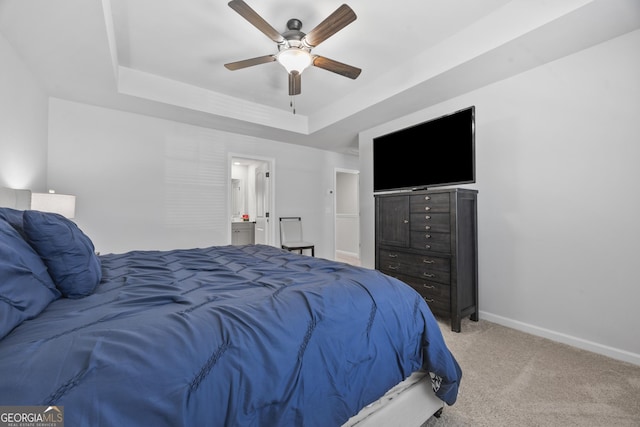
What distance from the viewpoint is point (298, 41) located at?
89.7 inches

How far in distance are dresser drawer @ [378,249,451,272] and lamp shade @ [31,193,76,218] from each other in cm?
323

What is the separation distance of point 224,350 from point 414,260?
248 cm

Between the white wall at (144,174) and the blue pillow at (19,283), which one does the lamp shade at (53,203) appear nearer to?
the white wall at (144,174)

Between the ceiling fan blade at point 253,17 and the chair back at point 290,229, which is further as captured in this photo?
the chair back at point 290,229

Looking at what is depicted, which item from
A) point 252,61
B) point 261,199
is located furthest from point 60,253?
point 261,199

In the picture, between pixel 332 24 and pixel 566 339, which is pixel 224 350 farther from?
pixel 566 339

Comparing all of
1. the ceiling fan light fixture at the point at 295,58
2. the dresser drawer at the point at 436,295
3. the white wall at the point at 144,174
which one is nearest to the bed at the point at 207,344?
the dresser drawer at the point at 436,295

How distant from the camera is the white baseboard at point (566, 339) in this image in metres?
2.03

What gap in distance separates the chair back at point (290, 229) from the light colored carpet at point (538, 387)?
305 cm

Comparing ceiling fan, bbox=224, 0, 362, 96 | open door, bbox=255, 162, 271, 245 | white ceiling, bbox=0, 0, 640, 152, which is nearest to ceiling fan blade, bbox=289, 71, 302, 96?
ceiling fan, bbox=224, 0, 362, 96

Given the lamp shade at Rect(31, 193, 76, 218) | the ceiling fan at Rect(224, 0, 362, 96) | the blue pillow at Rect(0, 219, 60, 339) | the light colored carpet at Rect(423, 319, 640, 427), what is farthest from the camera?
the lamp shade at Rect(31, 193, 76, 218)

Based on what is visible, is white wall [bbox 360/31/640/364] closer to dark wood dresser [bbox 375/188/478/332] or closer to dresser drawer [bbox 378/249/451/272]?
dark wood dresser [bbox 375/188/478/332]

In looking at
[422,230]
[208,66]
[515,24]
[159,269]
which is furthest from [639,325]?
[208,66]

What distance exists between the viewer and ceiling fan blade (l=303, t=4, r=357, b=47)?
185 centimetres
